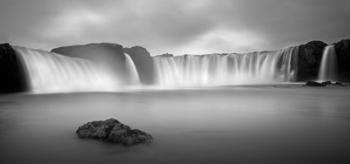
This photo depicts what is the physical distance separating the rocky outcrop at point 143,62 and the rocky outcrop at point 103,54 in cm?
587

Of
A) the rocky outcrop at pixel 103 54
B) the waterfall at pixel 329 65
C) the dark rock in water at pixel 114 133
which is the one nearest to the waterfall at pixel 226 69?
the waterfall at pixel 329 65

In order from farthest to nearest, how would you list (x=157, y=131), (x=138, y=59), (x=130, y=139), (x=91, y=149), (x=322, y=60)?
1. (x=138, y=59)
2. (x=322, y=60)
3. (x=157, y=131)
4. (x=130, y=139)
5. (x=91, y=149)

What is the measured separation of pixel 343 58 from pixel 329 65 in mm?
2086

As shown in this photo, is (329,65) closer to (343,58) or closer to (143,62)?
(343,58)

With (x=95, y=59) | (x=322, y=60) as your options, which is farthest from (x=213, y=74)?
(x=95, y=59)

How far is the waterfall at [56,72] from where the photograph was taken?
17641 millimetres

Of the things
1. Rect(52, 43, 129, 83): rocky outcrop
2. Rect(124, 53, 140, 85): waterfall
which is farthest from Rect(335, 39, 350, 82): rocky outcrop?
Rect(52, 43, 129, 83): rocky outcrop

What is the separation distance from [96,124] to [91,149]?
878mm

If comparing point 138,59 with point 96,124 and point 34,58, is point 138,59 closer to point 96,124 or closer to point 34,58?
point 34,58

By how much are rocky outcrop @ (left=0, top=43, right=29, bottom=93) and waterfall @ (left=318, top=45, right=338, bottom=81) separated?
39683mm

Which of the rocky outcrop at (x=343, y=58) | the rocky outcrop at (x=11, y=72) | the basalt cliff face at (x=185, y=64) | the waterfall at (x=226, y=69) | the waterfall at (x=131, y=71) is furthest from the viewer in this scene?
the waterfall at (x=226, y=69)

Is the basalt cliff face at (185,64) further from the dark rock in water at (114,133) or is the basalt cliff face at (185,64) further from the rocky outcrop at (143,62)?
the dark rock in water at (114,133)

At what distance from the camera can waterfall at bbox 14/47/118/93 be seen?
17.6 meters

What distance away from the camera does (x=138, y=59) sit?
3894cm
